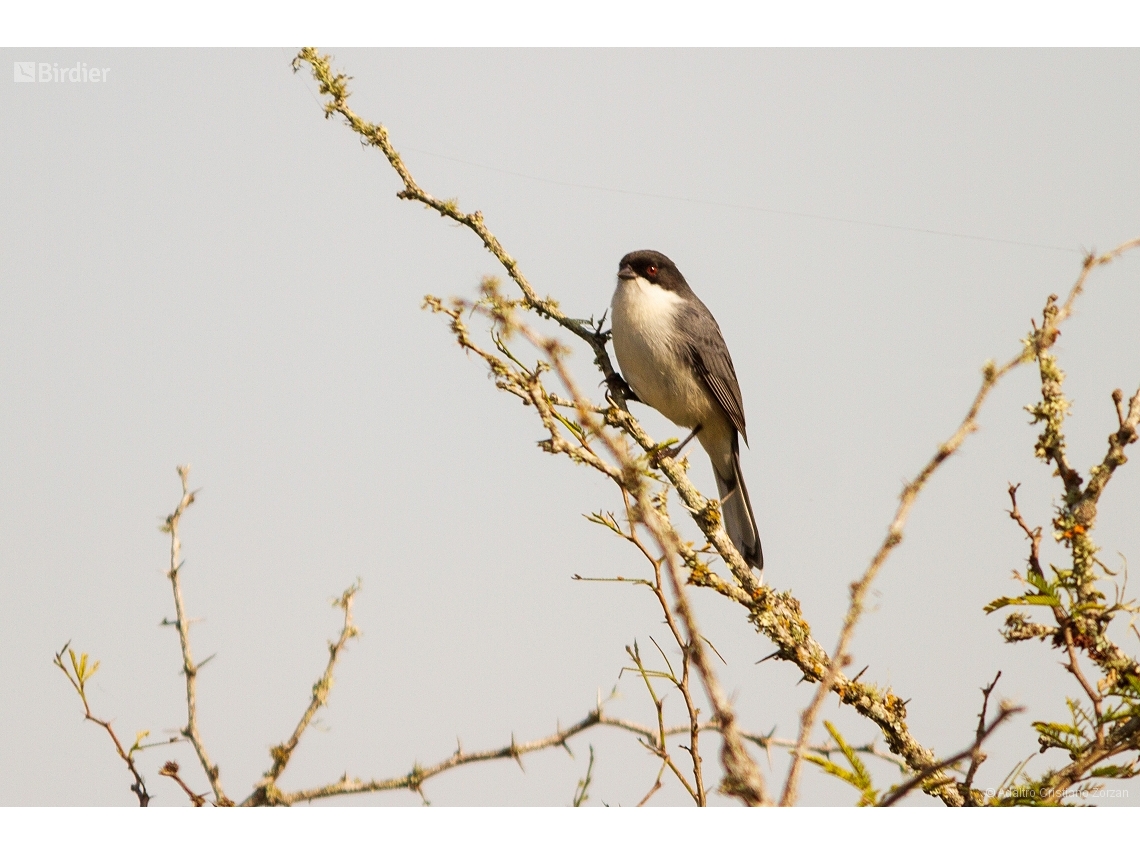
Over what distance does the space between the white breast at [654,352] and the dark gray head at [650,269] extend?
0.05 meters

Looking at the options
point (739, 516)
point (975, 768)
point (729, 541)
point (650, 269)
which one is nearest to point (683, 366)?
point (650, 269)

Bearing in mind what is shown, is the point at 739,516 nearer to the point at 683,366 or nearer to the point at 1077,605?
the point at 683,366

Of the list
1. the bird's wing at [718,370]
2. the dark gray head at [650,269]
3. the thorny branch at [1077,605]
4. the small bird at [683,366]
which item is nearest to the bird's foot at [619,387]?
the small bird at [683,366]

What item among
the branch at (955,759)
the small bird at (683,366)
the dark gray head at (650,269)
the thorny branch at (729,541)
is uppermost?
the dark gray head at (650,269)

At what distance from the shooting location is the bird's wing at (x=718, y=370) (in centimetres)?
655

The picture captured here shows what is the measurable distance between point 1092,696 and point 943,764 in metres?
1.08

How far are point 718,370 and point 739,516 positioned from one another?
3.05 ft

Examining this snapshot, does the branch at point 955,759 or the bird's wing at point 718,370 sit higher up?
the bird's wing at point 718,370

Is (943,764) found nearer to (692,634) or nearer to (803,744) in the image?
(803,744)

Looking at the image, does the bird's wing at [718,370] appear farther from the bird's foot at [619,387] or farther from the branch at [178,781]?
the branch at [178,781]

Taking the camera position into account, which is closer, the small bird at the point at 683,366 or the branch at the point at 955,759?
the branch at the point at 955,759

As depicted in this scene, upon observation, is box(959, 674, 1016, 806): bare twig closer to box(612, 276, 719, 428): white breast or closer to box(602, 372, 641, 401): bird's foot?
box(602, 372, 641, 401): bird's foot

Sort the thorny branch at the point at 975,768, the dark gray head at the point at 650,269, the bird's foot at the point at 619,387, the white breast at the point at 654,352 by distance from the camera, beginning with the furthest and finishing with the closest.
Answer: the dark gray head at the point at 650,269 → the white breast at the point at 654,352 → the bird's foot at the point at 619,387 → the thorny branch at the point at 975,768

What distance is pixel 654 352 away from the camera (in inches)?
245
